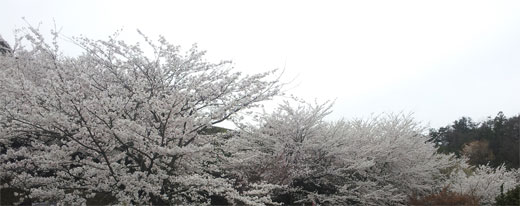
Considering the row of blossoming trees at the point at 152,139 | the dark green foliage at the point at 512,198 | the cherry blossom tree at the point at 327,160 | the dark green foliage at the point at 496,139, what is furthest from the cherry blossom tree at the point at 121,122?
the dark green foliage at the point at 496,139

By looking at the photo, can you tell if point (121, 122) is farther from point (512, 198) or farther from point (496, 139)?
point (496, 139)

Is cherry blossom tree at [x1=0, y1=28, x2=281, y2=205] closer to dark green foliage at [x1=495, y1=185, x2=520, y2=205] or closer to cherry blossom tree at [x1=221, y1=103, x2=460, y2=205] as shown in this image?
cherry blossom tree at [x1=221, y1=103, x2=460, y2=205]

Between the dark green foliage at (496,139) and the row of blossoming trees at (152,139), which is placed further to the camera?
the dark green foliage at (496,139)

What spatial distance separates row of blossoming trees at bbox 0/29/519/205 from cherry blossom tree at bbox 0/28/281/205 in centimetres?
2

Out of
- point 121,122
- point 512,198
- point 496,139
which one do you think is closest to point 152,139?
point 121,122

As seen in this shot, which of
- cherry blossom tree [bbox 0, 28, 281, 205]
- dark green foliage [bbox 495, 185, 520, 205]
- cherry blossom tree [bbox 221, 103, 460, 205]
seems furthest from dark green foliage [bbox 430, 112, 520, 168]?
cherry blossom tree [bbox 0, 28, 281, 205]

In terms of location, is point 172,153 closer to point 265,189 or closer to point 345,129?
point 265,189

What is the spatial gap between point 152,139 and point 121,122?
0.56 meters

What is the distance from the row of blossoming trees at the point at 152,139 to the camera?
6645mm

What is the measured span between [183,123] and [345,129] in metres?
6.79

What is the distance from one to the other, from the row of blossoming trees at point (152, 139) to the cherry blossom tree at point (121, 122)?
0.8 inches

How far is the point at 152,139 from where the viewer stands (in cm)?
678

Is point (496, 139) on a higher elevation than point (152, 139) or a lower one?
higher

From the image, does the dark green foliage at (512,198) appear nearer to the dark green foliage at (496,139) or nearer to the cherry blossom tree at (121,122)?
the cherry blossom tree at (121,122)
